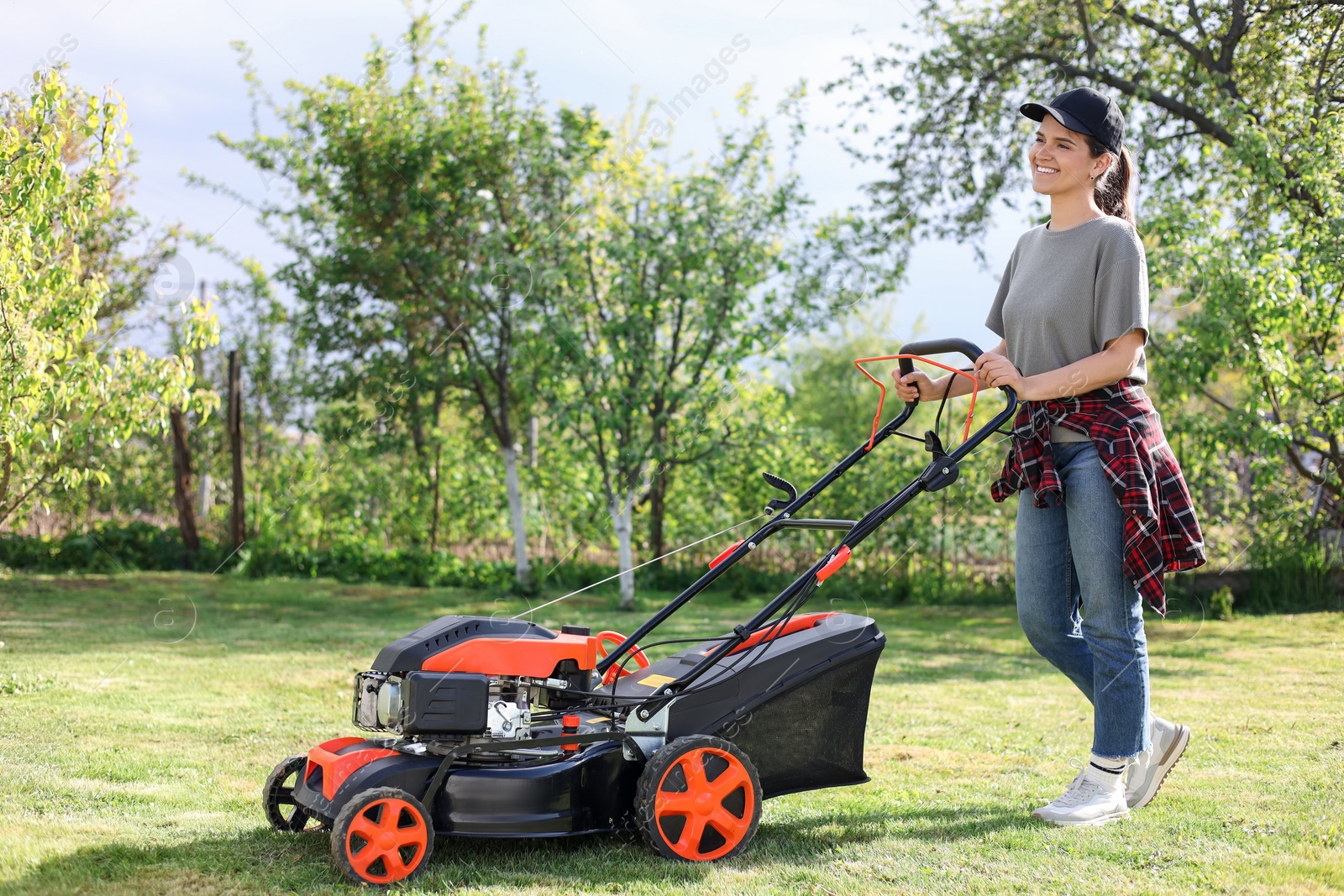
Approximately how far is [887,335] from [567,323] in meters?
10.8

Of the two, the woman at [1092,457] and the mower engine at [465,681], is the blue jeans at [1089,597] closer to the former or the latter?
the woman at [1092,457]

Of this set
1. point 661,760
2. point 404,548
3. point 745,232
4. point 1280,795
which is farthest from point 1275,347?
point 404,548

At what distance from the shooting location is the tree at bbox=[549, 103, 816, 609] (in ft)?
29.7

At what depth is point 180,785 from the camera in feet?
11.5

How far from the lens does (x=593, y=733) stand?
2.82 m

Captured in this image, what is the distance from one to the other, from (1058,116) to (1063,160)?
0.37 ft

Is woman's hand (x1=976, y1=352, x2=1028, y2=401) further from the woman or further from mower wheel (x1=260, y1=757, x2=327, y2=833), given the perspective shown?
mower wheel (x1=260, y1=757, x2=327, y2=833)

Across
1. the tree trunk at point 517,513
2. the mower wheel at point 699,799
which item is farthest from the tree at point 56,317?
the tree trunk at point 517,513

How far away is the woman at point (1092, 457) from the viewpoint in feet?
9.50

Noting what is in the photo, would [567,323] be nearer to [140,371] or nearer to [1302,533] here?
[140,371]

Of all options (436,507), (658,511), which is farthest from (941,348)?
(436,507)

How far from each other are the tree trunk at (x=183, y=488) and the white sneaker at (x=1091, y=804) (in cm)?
1015

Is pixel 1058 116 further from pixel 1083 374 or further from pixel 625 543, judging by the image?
pixel 625 543

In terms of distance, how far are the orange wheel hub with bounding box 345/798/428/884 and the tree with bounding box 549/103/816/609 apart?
21.0 feet
